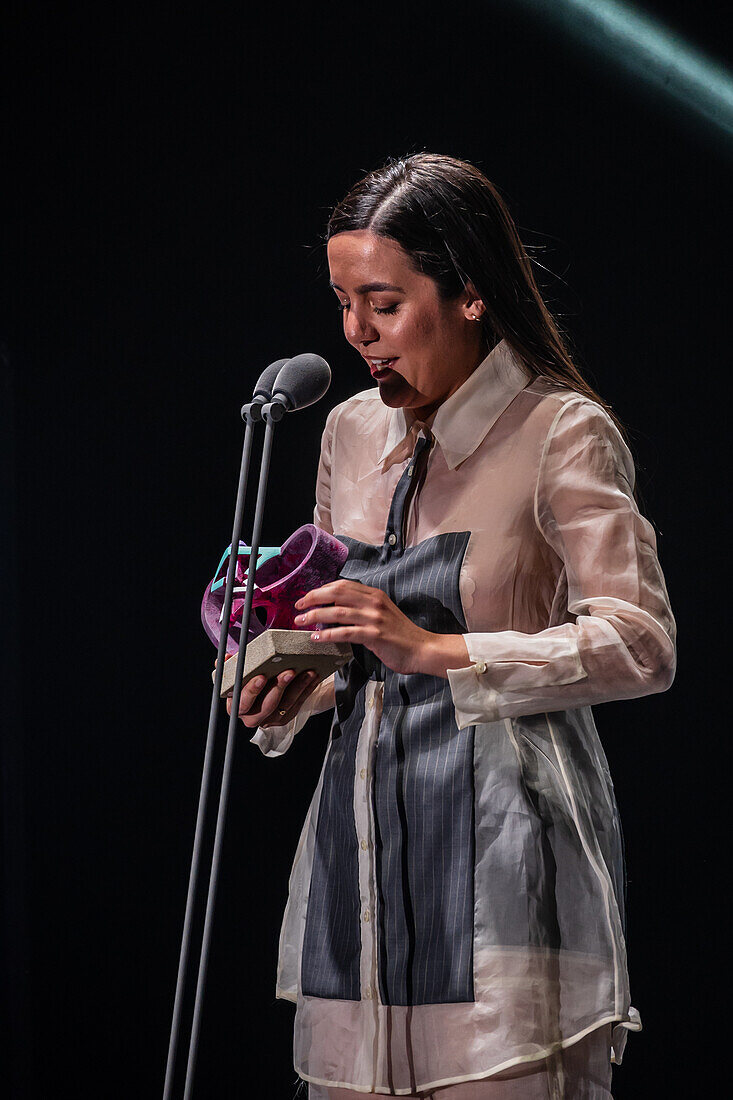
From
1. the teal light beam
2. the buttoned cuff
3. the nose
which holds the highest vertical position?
the teal light beam

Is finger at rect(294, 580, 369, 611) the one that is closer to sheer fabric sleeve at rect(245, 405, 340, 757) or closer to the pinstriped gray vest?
the pinstriped gray vest

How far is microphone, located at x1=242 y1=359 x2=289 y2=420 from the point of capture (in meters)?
1.36

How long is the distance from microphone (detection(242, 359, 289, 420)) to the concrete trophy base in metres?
0.26

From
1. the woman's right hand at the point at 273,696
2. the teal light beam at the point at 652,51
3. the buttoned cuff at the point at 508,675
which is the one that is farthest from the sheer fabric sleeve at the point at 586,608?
the teal light beam at the point at 652,51

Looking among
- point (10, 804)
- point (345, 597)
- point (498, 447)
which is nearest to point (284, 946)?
point (345, 597)

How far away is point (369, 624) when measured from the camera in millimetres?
1429

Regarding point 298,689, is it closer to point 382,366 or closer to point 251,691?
point 251,691

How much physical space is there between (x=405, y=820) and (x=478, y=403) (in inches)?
21.6

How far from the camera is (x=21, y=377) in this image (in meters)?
2.62

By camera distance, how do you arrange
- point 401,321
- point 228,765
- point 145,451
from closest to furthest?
point 228,765 → point 401,321 → point 145,451

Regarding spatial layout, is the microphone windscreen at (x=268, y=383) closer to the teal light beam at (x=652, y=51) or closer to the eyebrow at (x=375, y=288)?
the eyebrow at (x=375, y=288)

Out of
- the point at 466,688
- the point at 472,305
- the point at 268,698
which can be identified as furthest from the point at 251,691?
the point at 472,305

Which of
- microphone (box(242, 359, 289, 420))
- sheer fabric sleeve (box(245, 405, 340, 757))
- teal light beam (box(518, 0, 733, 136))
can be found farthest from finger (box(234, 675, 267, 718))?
teal light beam (box(518, 0, 733, 136))

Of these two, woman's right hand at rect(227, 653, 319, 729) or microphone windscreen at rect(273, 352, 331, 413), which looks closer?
microphone windscreen at rect(273, 352, 331, 413)
